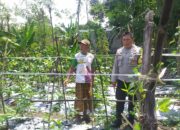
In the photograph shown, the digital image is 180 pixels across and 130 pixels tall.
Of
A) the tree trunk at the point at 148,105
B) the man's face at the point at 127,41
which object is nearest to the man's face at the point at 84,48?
the man's face at the point at 127,41

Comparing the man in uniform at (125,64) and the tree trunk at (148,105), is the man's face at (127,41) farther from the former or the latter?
the tree trunk at (148,105)

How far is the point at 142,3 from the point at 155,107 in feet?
33.8

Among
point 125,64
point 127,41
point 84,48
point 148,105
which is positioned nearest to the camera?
point 148,105

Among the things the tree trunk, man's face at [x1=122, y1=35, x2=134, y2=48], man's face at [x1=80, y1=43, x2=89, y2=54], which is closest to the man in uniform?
man's face at [x1=122, y1=35, x2=134, y2=48]

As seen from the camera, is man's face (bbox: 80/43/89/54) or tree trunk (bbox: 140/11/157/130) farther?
man's face (bbox: 80/43/89/54)

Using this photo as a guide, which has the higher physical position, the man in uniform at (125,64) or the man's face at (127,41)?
the man's face at (127,41)

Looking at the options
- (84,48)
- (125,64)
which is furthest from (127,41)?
(84,48)

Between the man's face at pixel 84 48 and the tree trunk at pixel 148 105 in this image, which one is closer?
the tree trunk at pixel 148 105

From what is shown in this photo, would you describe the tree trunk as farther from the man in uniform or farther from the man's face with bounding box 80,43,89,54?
the man's face with bounding box 80,43,89,54

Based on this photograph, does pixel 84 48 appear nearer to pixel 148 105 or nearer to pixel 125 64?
pixel 125 64

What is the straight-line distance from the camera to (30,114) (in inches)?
216

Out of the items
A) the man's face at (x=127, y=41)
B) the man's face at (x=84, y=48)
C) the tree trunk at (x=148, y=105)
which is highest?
the man's face at (x=127, y=41)

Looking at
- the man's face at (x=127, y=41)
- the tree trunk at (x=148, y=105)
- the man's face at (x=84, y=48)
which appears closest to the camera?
the tree trunk at (x=148, y=105)

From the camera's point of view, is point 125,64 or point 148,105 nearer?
point 148,105
